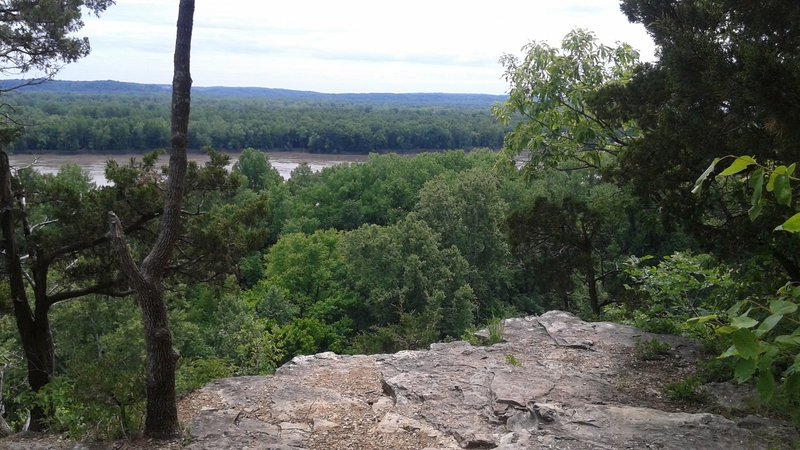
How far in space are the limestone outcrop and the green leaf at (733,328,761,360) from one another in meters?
4.20

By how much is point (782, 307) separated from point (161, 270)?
215 inches

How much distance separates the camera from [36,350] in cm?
905

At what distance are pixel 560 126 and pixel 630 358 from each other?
14.8 feet

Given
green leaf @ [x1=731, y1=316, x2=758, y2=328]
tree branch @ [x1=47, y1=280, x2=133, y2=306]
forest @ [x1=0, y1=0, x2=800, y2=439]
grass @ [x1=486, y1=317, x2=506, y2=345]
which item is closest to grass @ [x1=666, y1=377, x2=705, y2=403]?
forest @ [x1=0, y1=0, x2=800, y2=439]

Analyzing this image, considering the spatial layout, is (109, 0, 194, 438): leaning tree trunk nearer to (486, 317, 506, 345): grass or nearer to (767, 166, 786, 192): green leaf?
(486, 317, 506, 345): grass

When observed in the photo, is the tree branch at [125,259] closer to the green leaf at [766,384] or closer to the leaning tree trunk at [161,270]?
the leaning tree trunk at [161,270]

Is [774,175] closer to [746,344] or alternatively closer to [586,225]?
[746,344]

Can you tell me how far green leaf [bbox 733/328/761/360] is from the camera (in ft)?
5.05

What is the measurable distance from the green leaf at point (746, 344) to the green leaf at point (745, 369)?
0.02 metres

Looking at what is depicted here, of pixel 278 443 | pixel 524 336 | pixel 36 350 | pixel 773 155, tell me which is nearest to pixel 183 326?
pixel 36 350

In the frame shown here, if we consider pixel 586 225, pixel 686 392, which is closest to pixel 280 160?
pixel 586 225

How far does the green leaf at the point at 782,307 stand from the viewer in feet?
4.98

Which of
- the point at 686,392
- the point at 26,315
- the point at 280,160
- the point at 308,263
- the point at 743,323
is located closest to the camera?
the point at 743,323

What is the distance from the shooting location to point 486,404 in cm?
661
